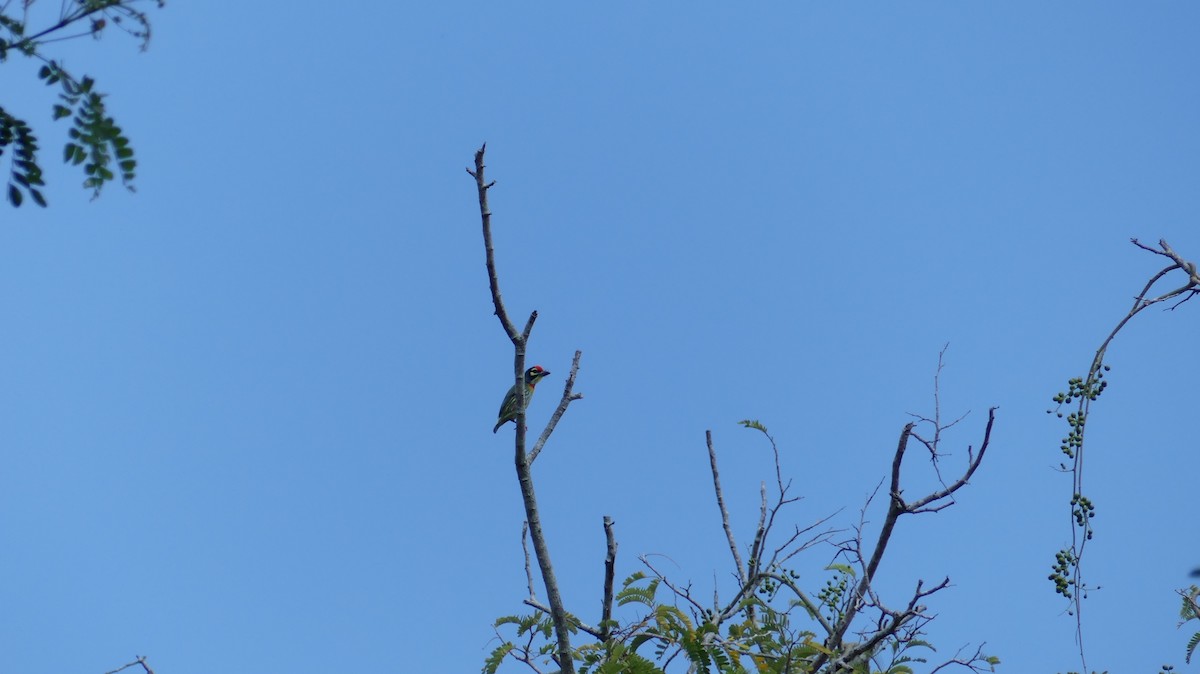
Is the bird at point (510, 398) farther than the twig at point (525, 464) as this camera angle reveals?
Yes

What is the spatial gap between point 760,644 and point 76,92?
439cm

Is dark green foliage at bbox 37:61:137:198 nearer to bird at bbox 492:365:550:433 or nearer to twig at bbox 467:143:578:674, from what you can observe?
twig at bbox 467:143:578:674

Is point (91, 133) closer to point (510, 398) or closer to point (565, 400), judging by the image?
point (565, 400)

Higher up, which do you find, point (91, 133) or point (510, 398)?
point (510, 398)

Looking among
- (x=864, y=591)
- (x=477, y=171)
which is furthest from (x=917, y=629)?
(x=477, y=171)

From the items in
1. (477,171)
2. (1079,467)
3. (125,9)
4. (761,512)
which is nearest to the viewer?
(125,9)

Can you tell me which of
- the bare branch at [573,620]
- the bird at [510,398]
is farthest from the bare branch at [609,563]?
the bird at [510,398]

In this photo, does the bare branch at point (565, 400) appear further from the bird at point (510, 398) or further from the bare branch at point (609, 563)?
the bird at point (510, 398)

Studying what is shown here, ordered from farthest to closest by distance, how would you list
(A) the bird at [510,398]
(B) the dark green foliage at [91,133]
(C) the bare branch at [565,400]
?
(A) the bird at [510,398] → (C) the bare branch at [565,400] → (B) the dark green foliage at [91,133]

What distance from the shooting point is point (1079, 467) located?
18.5ft

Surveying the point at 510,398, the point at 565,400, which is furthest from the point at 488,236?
the point at 510,398

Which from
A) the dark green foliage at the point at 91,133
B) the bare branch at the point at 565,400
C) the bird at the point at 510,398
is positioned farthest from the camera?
the bird at the point at 510,398

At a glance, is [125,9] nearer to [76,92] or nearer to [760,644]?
[76,92]

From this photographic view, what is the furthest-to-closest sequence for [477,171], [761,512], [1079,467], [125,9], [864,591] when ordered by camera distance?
[761,512] → [864,591] → [1079,467] → [477,171] → [125,9]
